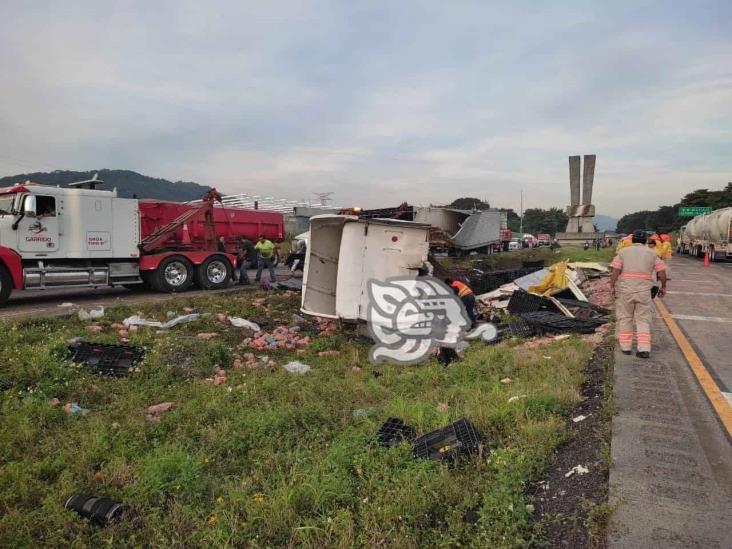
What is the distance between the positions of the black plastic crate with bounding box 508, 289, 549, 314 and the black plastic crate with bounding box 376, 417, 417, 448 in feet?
18.9

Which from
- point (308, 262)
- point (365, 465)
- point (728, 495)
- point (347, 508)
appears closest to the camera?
point (728, 495)

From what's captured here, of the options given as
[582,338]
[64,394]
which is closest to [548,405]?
[582,338]

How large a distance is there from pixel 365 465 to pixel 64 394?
3.74 meters

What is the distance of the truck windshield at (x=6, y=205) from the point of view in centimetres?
947

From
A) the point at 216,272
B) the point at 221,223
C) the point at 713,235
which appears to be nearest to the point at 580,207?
the point at 713,235

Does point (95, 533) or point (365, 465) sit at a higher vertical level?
point (365, 465)

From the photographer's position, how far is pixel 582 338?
6.72 m

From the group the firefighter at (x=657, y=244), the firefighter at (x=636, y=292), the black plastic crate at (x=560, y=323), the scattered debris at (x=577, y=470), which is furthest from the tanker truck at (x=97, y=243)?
the firefighter at (x=657, y=244)

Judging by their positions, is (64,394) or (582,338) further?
(582,338)

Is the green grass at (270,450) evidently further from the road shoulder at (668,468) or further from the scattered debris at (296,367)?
the road shoulder at (668,468)

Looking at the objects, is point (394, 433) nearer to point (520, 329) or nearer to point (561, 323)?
point (520, 329)

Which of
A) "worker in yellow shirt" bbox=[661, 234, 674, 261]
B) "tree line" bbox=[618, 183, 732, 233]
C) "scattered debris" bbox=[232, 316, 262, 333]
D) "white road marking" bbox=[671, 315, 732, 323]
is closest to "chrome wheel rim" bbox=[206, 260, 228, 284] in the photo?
"scattered debris" bbox=[232, 316, 262, 333]

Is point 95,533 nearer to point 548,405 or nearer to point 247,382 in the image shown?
point 247,382

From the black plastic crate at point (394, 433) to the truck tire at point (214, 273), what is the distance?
9035 millimetres
